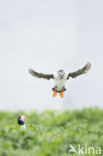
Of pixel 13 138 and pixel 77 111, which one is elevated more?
pixel 77 111

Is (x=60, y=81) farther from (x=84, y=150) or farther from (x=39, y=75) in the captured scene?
(x=84, y=150)

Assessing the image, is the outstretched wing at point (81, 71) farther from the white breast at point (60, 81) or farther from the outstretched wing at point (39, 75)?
the outstretched wing at point (39, 75)

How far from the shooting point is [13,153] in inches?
283

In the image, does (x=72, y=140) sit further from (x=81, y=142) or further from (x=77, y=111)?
(x=77, y=111)

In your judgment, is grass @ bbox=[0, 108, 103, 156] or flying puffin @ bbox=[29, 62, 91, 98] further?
grass @ bbox=[0, 108, 103, 156]

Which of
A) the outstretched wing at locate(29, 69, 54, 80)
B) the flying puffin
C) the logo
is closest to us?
the flying puffin

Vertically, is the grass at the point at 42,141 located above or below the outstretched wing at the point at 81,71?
below

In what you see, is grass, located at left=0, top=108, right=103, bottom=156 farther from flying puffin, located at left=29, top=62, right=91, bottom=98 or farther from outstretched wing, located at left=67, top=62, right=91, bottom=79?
outstretched wing, located at left=67, top=62, right=91, bottom=79

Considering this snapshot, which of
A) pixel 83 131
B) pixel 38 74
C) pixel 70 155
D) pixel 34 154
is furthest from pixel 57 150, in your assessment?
pixel 83 131

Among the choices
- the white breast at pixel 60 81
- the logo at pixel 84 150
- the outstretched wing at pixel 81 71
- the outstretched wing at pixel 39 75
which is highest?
the outstretched wing at pixel 81 71

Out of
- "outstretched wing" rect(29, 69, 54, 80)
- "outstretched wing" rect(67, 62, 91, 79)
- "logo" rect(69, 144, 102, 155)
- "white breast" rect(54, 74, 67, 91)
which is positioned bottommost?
"logo" rect(69, 144, 102, 155)

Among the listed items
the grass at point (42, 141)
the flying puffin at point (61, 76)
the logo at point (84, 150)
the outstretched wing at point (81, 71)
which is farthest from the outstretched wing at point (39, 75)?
the logo at point (84, 150)

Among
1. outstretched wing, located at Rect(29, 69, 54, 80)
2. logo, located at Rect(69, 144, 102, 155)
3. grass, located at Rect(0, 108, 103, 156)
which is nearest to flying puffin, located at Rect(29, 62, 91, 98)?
outstretched wing, located at Rect(29, 69, 54, 80)

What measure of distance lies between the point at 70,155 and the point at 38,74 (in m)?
1.36
